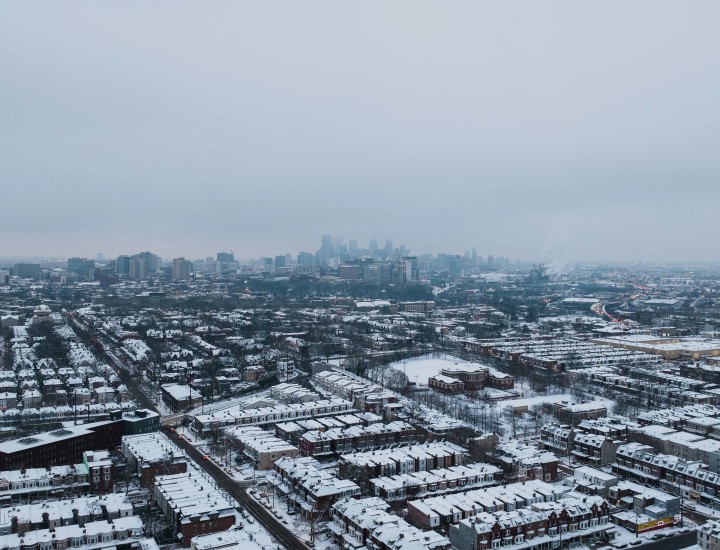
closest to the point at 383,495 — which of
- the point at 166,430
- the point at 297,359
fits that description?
the point at 166,430

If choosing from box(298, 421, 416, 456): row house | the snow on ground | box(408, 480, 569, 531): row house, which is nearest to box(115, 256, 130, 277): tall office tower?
the snow on ground

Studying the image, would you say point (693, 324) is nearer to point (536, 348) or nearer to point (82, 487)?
point (536, 348)

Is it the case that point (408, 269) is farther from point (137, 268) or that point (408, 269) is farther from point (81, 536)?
point (81, 536)

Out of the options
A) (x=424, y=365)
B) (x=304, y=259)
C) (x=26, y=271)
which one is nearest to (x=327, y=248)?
(x=304, y=259)

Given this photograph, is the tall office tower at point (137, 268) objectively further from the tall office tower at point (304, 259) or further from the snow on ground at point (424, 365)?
the snow on ground at point (424, 365)

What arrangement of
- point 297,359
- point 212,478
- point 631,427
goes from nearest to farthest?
point 212,478
point 631,427
point 297,359
